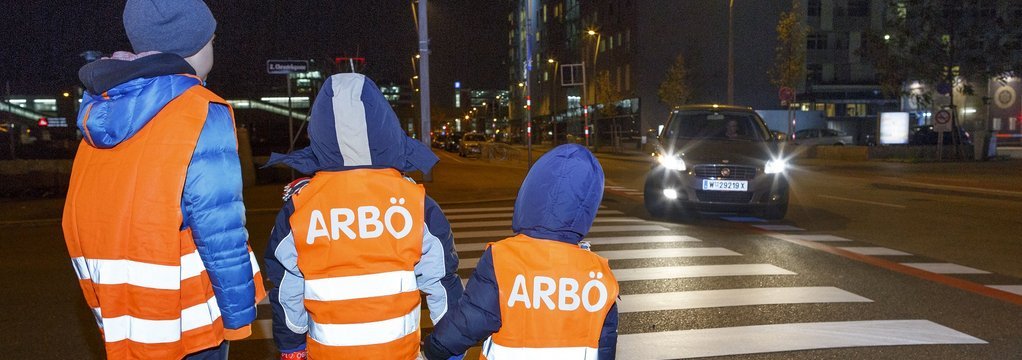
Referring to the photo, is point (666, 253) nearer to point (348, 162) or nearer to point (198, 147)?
point (348, 162)

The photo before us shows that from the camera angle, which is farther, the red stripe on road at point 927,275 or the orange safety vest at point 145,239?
the red stripe on road at point 927,275

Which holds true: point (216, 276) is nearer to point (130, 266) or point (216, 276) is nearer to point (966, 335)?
point (130, 266)

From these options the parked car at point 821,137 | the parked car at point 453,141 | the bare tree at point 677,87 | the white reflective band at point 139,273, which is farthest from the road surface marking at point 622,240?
the parked car at point 453,141

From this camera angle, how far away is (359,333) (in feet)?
7.85

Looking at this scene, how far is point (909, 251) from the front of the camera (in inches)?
356

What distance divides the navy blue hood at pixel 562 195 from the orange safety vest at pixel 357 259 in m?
0.40

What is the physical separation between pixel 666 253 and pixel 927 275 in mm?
2702

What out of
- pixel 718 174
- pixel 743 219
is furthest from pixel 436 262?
pixel 743 219

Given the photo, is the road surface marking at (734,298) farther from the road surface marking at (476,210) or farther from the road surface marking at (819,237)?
the road surface marking at (476,210)

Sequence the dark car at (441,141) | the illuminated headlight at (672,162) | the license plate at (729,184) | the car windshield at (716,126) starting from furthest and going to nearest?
the dark car at (441,141) → the car windshield at (716,126) → the illuminated headlight at (672,162) → the license plate at (729,184)

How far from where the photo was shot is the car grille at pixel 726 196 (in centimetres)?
1129

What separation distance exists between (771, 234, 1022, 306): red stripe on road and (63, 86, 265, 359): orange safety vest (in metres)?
6.71

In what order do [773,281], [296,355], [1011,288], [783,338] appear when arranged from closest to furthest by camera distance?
1. [296,355]
2. [783,338]
3. [1011,288]
4. [773,281]

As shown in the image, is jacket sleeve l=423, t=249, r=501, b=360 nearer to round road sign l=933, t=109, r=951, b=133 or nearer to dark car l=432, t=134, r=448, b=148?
round road sign l=933, t=109, r=951, b=133
